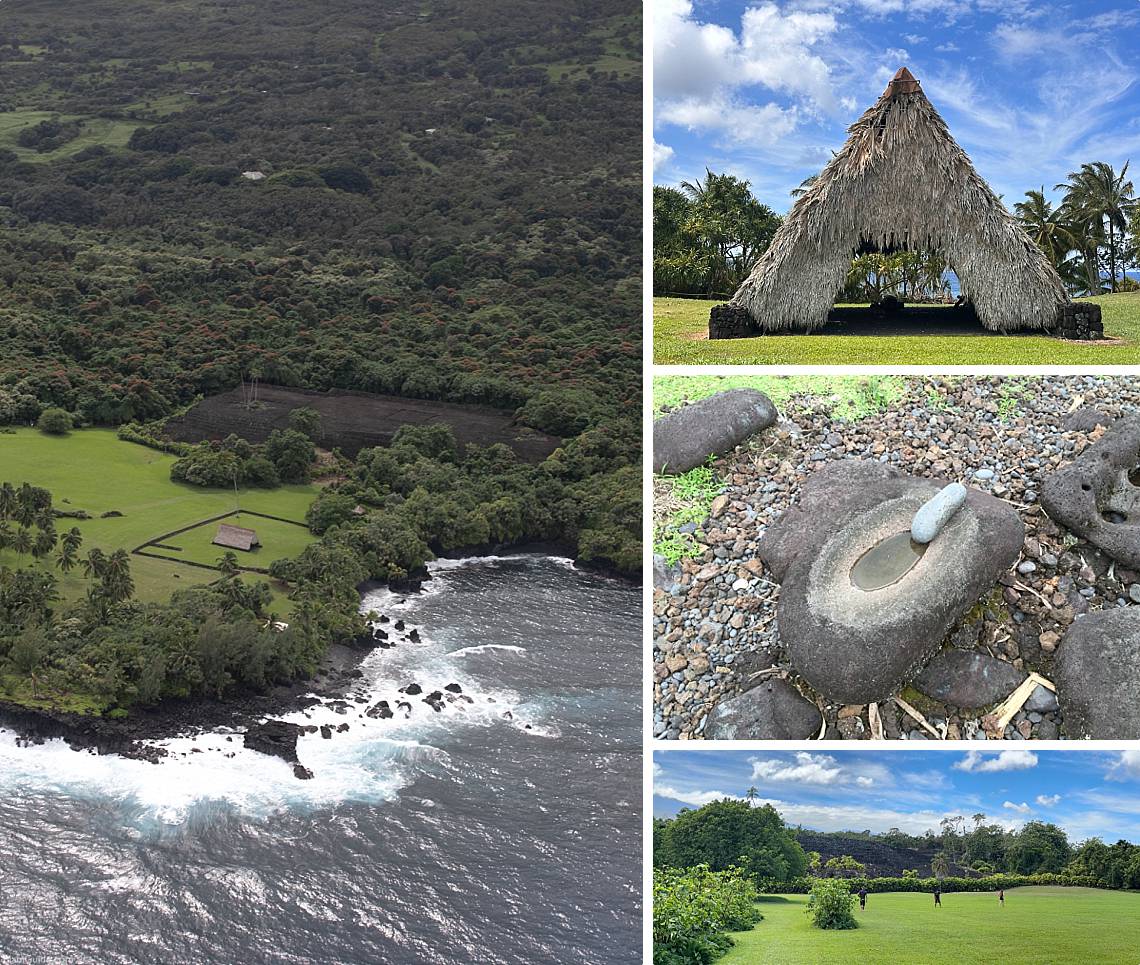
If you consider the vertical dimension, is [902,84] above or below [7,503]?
above

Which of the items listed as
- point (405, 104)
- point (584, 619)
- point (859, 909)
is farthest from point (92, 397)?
point (405, 104)

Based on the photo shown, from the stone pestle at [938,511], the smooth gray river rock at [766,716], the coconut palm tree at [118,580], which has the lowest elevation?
the coconut palm tree at [118,580]

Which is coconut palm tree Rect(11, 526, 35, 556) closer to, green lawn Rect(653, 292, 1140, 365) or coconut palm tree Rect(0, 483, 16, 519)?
coconut palm tree Rect(0, 483, 16, 519)

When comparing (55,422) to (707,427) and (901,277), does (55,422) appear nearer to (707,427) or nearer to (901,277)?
(901,277)

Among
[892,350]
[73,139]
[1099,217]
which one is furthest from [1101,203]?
[73,139]

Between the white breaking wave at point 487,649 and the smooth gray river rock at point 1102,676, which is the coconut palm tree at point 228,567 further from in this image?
the smooth gray river rock at point 1102,676

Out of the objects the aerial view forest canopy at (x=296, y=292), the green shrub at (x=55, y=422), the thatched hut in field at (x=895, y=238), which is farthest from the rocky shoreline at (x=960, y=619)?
the green shrub at (x=55, y=422)
